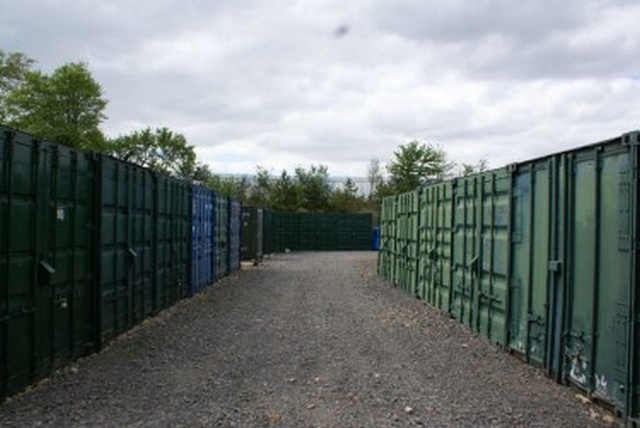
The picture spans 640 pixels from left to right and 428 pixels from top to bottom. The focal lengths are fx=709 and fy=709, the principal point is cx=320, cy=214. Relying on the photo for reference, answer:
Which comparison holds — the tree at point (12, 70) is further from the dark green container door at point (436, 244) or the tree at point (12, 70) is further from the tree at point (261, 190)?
the dark green container door at point (436, 244)

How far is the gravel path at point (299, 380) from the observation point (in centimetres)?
609

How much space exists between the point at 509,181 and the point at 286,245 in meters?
37.2

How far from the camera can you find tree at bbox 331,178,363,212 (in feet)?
189

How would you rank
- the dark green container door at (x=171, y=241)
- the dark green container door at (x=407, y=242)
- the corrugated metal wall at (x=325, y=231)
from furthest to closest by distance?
the corrugated metal wall at (x=325, y=231) → the dark green container door at (x=407, y=242) → the dark green container door at (x=171, y=241)

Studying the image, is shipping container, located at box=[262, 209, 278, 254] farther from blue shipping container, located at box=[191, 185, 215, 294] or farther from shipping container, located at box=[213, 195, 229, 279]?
blue shipping container, located at box=[191, 185, 215, 294]

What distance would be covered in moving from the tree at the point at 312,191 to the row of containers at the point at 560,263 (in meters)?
43.4

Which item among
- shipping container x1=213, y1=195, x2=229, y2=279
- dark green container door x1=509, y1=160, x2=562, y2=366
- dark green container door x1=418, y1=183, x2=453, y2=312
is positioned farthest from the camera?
shipping container x1=213, y1=195, x2=229, y2=279

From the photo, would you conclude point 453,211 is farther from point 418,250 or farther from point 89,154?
point 89,154

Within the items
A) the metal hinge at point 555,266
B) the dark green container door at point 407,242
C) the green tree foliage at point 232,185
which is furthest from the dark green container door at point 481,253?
the green tree foliage at point 232,185

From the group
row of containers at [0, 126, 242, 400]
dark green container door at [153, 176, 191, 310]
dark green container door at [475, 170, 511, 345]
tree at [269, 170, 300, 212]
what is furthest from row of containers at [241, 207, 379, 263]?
dark green container door at [475, 170, 511, 345]

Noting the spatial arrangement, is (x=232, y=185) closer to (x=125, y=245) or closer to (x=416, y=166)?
(x=416, y=166)

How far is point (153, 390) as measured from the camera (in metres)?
7.06

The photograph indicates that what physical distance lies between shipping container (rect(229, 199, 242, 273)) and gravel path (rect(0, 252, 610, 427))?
1122 centimetres

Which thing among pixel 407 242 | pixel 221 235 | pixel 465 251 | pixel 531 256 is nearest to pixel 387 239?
pixel 407 242
